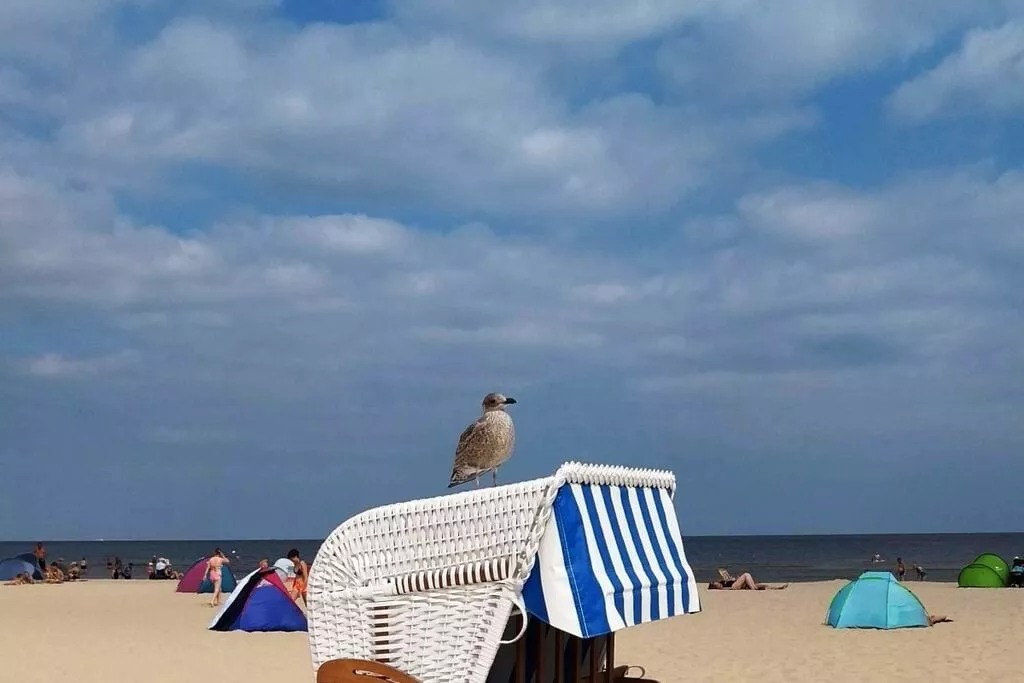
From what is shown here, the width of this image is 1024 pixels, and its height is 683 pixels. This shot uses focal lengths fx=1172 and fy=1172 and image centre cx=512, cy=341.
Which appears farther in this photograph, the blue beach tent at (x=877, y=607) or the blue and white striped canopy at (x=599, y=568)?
the blue beach tent at (x=877, y=607)

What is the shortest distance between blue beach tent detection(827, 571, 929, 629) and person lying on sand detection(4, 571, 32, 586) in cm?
2817

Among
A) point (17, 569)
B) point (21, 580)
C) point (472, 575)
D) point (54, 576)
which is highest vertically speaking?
point (472, 575)

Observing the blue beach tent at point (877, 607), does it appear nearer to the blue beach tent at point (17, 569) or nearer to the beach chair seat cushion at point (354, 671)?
the beach chair seat cushion at point (354, 671)

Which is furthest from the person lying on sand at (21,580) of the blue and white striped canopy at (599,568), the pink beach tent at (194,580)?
the blue and white striped canopy at (599,568)

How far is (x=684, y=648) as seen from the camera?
1530 cm

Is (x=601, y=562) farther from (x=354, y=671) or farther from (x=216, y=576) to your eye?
(x=216, y=576)

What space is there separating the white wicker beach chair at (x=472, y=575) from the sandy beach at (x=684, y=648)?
8467mm

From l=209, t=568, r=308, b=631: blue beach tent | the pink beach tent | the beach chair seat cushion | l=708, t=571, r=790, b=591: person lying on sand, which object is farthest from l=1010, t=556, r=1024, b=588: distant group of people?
the beach chair seat cushion

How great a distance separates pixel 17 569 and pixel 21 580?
1.89 m

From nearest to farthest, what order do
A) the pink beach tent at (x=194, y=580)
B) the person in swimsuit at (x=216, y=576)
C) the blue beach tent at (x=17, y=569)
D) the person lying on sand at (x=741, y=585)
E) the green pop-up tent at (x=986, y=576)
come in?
1. the person in swimsuit at (x=216, y=576)
2. the green pop-up tent at (x=986, y=576)
3. the person lying on sand at (x=741, y=585)
4. the pink beach tent at (x=194, y=580)
5. the blue beach tent at (x=17, y=569)

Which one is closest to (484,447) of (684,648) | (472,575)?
(472,575)

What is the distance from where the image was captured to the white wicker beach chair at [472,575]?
12.9 feet

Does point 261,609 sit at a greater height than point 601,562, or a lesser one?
lesser

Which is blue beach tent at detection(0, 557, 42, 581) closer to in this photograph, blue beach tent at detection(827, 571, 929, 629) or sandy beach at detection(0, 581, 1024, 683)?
sandy beach at detection(0, 581, 1024, 683)
